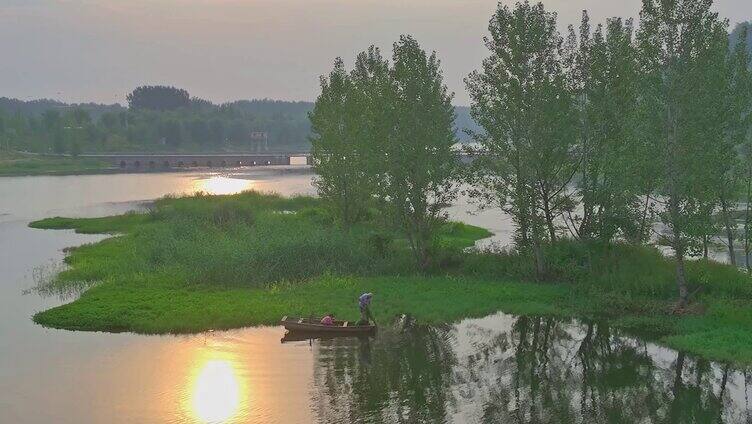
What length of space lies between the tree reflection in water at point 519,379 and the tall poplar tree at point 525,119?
37.9 feet

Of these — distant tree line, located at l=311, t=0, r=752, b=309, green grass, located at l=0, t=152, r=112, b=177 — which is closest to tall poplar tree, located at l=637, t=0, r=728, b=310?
distant tree line, located at l=311, t=0, r=752, b=309

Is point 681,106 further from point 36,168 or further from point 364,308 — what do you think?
point 36,168

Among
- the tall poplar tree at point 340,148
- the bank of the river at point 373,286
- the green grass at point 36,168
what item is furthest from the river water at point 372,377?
the green grass at point 36,168

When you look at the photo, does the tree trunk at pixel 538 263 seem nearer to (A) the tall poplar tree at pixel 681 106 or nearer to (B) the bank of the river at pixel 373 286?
(B) the bank of the river at pixel 373 286

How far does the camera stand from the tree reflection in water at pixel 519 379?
2380cm

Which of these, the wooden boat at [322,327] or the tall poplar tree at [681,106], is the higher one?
the tall poplar tree at [681,106]

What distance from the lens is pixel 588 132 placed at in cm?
A: 4441

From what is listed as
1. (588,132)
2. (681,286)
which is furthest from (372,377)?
(588,132)

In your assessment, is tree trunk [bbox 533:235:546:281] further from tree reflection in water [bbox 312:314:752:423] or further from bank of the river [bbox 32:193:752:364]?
tree reflection in water [bbox 312:314:752:423]

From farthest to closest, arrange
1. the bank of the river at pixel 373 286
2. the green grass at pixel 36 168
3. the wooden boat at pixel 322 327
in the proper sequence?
the green grass at pixel 36 168, the bank of the river at pixel 373 286, the wooden boat at pixel 322 327

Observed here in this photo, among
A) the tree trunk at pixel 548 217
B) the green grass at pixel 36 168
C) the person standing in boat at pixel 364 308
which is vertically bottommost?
the person standing in boat at pixel 364 308

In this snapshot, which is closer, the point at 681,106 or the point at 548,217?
the point at 681,106

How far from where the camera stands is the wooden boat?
33219 mm

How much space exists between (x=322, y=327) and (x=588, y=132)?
23.9 metres
